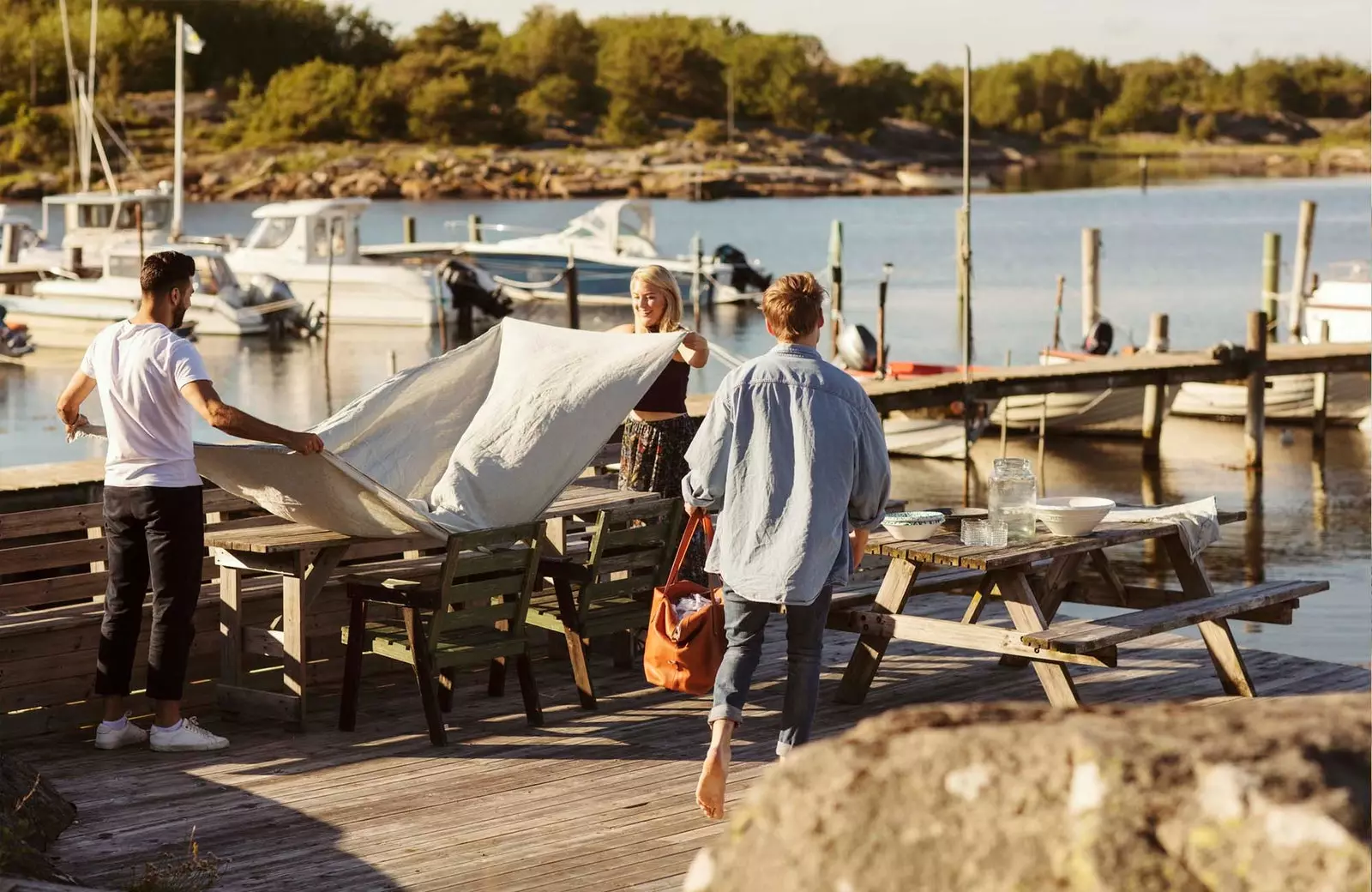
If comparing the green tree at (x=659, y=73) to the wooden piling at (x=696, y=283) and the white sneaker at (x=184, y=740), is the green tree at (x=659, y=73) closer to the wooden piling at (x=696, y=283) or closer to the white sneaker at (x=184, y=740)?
the wooden piling at (x=696, y=283)

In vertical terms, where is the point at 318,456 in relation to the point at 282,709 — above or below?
above

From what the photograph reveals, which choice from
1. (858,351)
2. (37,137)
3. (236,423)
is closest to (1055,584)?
(236,423)

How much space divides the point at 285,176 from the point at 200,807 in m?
98.9

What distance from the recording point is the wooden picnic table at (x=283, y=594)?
266 inches

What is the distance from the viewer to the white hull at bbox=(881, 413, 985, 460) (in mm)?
22547

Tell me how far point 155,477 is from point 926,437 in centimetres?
1708

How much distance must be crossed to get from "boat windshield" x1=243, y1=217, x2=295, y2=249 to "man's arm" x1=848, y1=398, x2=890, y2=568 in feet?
115

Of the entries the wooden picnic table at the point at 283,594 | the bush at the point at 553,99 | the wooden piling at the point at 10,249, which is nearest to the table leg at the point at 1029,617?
the wooden picnic table at the point at 283,594

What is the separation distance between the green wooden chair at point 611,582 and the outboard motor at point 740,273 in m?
34.5

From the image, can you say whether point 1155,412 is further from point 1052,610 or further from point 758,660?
point 758,660

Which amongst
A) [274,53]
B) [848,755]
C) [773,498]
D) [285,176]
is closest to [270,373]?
[773,498]

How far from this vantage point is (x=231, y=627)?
23.2 feet

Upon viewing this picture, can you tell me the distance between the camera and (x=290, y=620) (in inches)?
271

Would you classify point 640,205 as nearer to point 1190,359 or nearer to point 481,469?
point 1190,359
